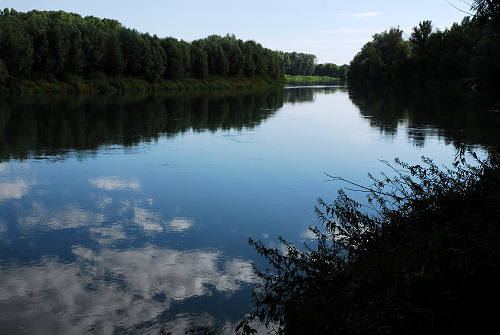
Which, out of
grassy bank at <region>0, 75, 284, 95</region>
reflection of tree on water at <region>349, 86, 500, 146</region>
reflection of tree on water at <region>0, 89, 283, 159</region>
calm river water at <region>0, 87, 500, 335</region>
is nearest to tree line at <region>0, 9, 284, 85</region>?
grassy bank at <region>0, 75, 284, 95</region>

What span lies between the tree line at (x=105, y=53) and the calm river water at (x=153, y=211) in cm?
3596

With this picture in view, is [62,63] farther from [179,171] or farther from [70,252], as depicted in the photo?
[70,252]

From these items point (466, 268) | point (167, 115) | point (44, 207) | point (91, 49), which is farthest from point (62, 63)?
point (466, 268)

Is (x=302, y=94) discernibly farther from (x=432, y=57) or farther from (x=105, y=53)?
(x=432, y=57)

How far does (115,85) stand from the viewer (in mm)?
70438

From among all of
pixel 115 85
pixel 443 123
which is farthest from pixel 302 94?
pixel 443 123

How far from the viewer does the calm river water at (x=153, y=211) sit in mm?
6418

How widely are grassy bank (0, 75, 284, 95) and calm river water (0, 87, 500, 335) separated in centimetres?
3574

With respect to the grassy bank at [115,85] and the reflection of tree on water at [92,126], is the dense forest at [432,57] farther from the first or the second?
the reflection of tree on water at [92,126]

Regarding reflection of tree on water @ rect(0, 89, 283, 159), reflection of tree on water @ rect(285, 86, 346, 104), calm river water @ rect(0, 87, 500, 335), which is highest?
reflection of tree on water @ rect(285, 86, 346, 104)

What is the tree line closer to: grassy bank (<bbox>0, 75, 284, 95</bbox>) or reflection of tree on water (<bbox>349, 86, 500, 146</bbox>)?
grassy bank (<bbox>0, 75, 284, 95</bbox>)

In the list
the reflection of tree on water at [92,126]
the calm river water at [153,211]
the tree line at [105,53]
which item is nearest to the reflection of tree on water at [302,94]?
the tree line at [105,53]

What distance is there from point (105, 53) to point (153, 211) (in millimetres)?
66088

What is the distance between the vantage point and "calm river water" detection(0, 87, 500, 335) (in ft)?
21.1
